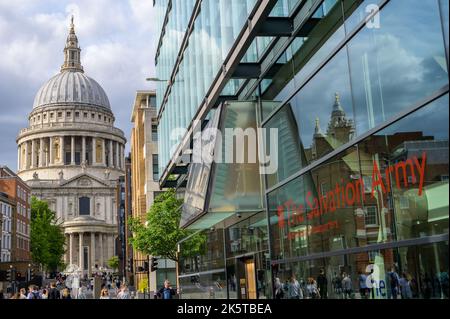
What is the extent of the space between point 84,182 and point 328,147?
163 metres

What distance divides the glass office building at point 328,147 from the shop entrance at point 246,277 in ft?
0.23

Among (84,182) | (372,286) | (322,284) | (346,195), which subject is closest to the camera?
(372,286)

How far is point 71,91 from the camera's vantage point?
187750 mm

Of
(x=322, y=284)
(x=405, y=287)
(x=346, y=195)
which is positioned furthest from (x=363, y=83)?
(x=322, y=284)

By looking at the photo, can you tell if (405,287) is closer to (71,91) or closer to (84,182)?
(84,182)

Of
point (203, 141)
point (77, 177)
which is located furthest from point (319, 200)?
point (77, 177)

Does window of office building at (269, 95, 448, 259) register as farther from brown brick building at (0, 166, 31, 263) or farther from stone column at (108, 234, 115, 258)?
stone column at (108, 234, 115, 258)

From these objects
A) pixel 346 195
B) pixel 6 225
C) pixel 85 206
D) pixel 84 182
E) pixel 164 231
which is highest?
pixel 84 182

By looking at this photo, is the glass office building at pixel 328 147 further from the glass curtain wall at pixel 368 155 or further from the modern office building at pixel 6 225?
the modern office building at pixel 6 225

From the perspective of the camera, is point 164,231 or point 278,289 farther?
point 164,231

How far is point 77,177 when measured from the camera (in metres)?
171

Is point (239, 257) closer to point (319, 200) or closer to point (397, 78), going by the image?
point (319, 200)

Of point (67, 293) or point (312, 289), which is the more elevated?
point (67, 293)

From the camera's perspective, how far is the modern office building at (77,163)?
164 m
